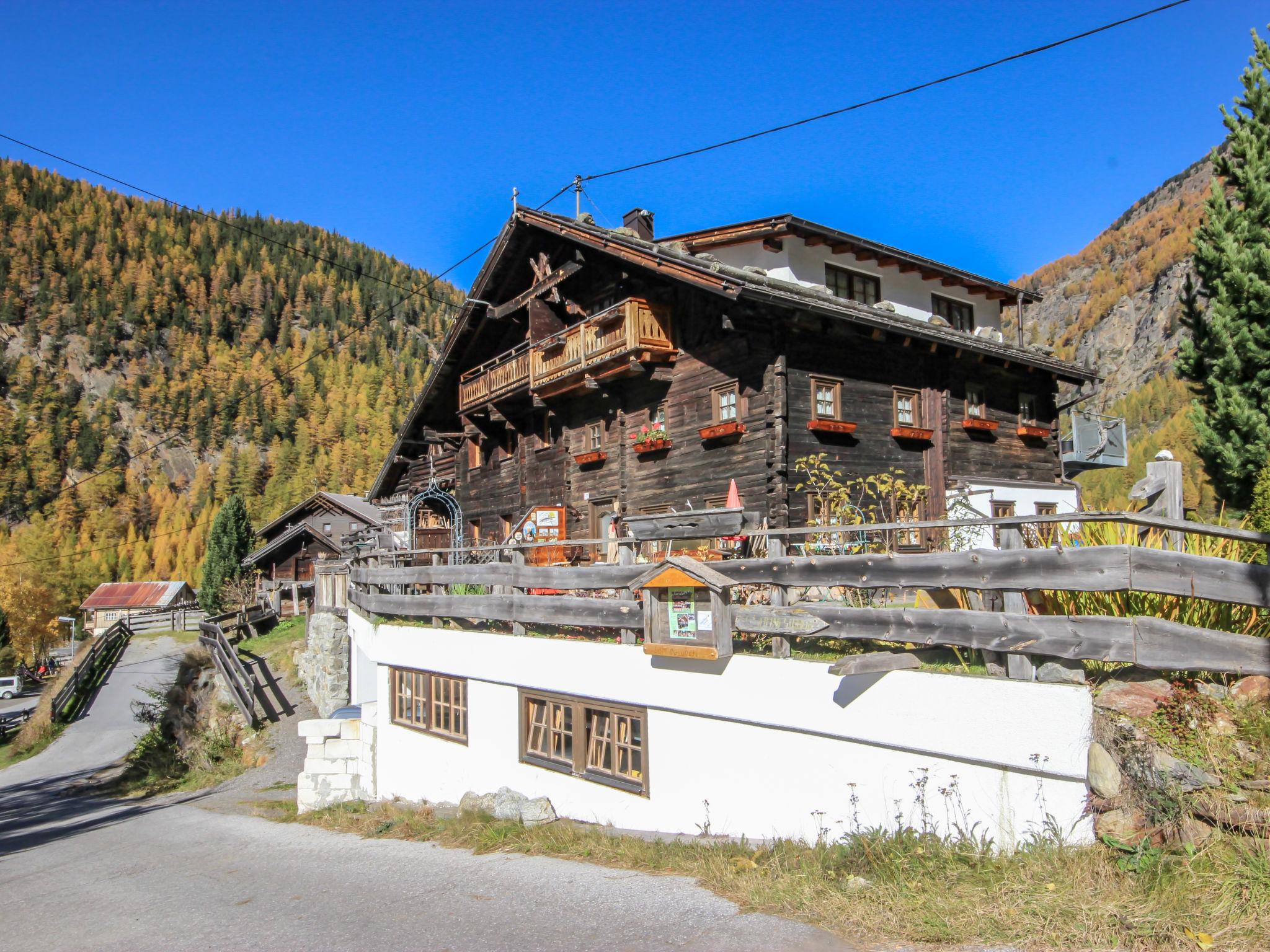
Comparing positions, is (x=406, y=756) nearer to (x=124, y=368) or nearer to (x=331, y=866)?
(x=331, y=866)

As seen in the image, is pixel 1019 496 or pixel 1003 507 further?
pixel 1019 496

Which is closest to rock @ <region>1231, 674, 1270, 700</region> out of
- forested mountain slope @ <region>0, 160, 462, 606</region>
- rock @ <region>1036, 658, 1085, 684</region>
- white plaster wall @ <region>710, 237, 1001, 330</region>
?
rock @ <region>1036, 658, 1085, 684</region>

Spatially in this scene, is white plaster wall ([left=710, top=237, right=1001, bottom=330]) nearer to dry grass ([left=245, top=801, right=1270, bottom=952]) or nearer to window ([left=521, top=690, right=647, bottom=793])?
window ([left=521, top=690, right=647, bottom=793])

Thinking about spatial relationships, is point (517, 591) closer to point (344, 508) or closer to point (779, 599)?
point (779, 599)

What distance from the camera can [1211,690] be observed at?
5746 mm

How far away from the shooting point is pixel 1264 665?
5.64 meters

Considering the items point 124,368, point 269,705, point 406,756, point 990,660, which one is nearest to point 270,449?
point 124,368

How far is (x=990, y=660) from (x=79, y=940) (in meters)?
7.87

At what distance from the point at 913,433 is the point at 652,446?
505 centimetres

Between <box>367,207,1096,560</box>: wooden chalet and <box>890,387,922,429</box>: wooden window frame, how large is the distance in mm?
34

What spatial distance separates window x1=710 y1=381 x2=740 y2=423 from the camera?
1638 cm

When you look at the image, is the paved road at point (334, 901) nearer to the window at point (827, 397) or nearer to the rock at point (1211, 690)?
the rock at point (1211, 690)

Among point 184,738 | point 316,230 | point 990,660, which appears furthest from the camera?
point 316,230

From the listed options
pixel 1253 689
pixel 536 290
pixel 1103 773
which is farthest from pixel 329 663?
pixel 1253 689
